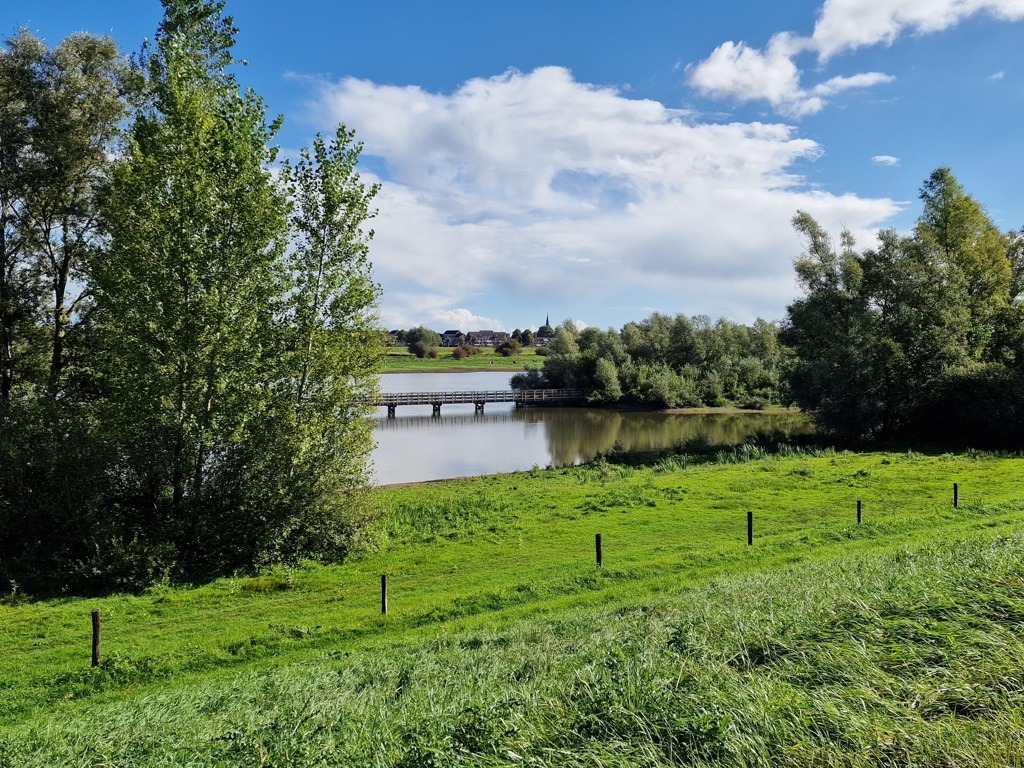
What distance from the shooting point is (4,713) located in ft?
29.4

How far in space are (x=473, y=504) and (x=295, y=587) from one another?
10.0m

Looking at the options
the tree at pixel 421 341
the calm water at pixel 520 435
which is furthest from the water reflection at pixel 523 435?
the tree at pixel 421 341

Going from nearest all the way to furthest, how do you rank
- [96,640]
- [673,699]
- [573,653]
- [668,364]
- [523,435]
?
[673,699] → [573,653] → [96,640] → [523,435] → [668,364]

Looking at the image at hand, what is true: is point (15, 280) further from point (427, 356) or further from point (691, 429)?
point (427, 356)

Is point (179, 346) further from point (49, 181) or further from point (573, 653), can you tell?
point (573, 653)

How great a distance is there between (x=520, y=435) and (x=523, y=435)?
0.30m

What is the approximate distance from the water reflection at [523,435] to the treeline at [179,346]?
1553 cm

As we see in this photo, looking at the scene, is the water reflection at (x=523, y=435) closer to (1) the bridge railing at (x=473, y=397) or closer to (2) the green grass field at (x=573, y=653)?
(1) the bridge railing at (x=473, y=397)

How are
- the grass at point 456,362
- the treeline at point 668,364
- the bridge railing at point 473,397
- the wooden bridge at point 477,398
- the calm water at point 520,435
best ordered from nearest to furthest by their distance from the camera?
the calm water at point 520,435 → the wooden bridge at point 477,398 → the bridge railing at point 473,397 → the treeline at point 668,364 → the grass at point 456,362

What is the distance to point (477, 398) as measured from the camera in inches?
3051

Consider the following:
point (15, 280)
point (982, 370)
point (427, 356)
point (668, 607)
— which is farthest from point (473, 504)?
point (427, 356)

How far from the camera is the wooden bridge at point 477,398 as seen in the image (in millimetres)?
71562

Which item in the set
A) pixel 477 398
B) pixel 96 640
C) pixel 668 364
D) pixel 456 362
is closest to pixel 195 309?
pixel 96 640

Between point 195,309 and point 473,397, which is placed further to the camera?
point 473,397
